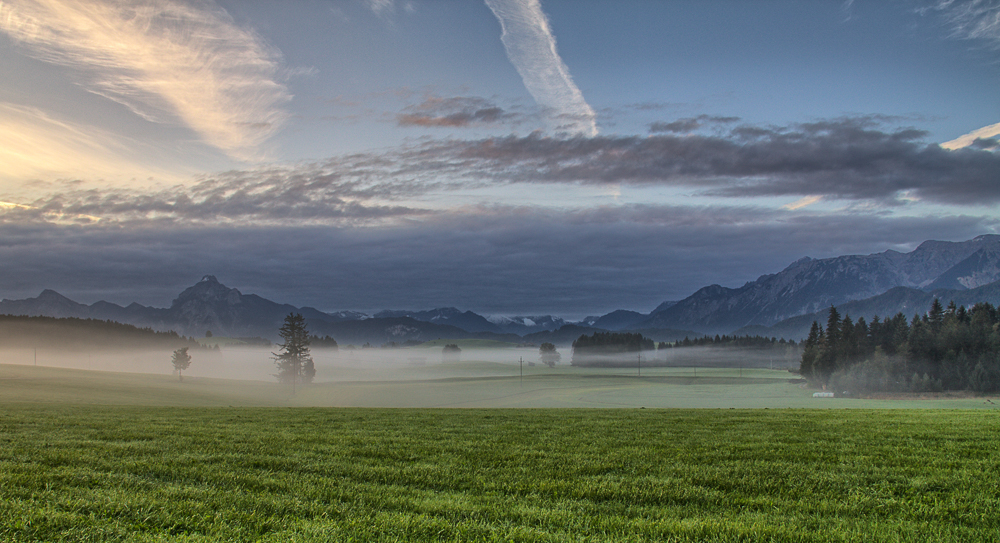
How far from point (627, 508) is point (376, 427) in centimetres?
1377

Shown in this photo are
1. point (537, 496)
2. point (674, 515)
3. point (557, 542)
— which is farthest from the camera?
point (537, 496)

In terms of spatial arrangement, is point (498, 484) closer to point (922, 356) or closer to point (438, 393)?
point (438, 393)

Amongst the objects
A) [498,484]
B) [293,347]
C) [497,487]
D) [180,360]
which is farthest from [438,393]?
[497,487]

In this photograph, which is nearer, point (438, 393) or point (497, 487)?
point (497, 487)

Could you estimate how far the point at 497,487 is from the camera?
9578mm

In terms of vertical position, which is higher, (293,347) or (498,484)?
(498,484)

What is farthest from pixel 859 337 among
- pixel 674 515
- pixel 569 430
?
pixel 674 515

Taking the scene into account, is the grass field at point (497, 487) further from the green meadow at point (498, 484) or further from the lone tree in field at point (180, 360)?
the lone tree in field at point (180, 360)

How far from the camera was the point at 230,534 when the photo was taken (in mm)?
6727

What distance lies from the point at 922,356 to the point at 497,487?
133347 millimetres

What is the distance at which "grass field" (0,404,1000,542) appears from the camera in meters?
7.02

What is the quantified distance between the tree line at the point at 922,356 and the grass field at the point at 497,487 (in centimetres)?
11671

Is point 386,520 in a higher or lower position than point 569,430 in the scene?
higher

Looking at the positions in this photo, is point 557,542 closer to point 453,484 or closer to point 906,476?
point 453,484
